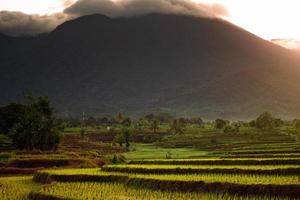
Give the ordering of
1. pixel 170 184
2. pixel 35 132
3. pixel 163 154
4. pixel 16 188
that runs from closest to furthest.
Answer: pixel 170 184, pixel 16 188, pixel 163 154, pixel 35 132

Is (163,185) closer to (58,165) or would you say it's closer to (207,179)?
(207,179)

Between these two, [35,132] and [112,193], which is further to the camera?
[35,132]

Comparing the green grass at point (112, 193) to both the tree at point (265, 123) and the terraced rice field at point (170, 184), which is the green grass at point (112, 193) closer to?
the terraced rice field at point (170, 184)

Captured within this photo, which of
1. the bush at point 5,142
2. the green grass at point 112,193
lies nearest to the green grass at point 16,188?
the green grass at point 112,193

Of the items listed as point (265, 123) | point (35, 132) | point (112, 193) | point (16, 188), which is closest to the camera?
point (112, 193)

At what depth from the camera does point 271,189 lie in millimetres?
22656

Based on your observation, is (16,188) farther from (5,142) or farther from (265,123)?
(265,123)

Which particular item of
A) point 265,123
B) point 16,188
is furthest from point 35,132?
point 265,123

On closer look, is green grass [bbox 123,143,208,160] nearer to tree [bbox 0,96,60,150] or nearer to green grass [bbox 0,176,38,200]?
tree [bbox 0,96,60,150]

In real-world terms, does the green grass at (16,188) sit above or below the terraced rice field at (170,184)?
below

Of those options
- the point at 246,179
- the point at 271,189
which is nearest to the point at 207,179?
the point at 246,179

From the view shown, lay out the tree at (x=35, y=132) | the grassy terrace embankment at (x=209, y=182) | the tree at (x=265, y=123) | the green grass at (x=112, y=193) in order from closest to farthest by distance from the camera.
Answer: the grassy terrace embankment at (x=209, y=182) < the green grass at (x=112, y=193) < the tree at (x=35, y=132) < the tree at (x=265, y=123)

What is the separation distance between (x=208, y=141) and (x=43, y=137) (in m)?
29.3

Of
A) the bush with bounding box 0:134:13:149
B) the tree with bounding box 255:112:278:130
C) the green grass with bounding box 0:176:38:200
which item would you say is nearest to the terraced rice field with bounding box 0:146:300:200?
the green grass with bounding box 0:176:38:200
